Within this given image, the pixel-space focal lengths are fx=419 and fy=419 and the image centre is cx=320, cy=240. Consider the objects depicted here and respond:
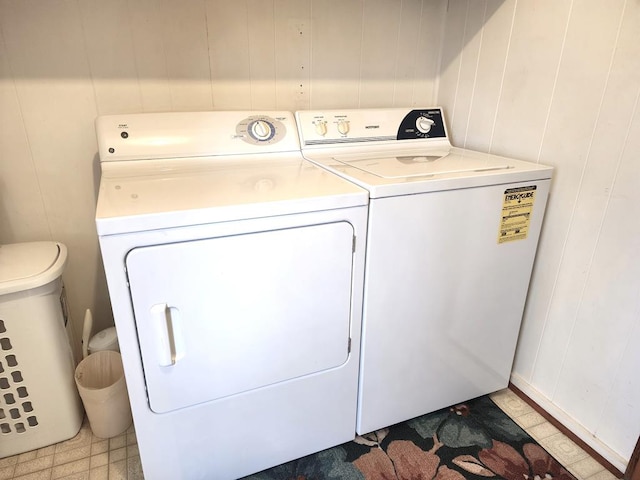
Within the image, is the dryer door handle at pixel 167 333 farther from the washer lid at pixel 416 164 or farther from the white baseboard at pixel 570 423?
the white baseboard at pixel 570 423

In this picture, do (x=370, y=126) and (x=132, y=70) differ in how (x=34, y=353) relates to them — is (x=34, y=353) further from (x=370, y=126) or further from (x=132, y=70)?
(x=370, y=126)

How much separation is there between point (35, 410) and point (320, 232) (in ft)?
3.89

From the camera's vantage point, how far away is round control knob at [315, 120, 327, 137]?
1.65 metres

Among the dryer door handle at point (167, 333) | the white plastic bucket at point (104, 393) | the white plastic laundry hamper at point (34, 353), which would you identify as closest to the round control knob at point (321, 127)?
the dryer door handle at point (167, 333)

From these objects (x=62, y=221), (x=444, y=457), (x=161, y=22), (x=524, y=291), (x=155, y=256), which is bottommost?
(x=444, y=457)

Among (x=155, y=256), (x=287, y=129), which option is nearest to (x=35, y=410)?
(x=155, y=256)

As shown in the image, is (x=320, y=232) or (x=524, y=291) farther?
(x=524, y=291)

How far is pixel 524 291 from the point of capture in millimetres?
1562

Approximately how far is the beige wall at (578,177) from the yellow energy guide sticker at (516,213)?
150 millimetres

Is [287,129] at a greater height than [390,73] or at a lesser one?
lesser

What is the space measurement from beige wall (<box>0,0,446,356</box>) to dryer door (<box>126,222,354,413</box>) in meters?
0.81

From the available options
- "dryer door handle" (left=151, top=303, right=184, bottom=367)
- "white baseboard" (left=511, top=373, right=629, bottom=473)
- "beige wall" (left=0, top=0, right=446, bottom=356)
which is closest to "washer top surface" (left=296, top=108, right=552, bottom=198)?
"beige wall" (left=0, top=0, right=446, bottom=356)

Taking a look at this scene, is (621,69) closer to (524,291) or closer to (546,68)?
(546,68)

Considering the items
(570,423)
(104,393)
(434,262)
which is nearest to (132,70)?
(104,393)
